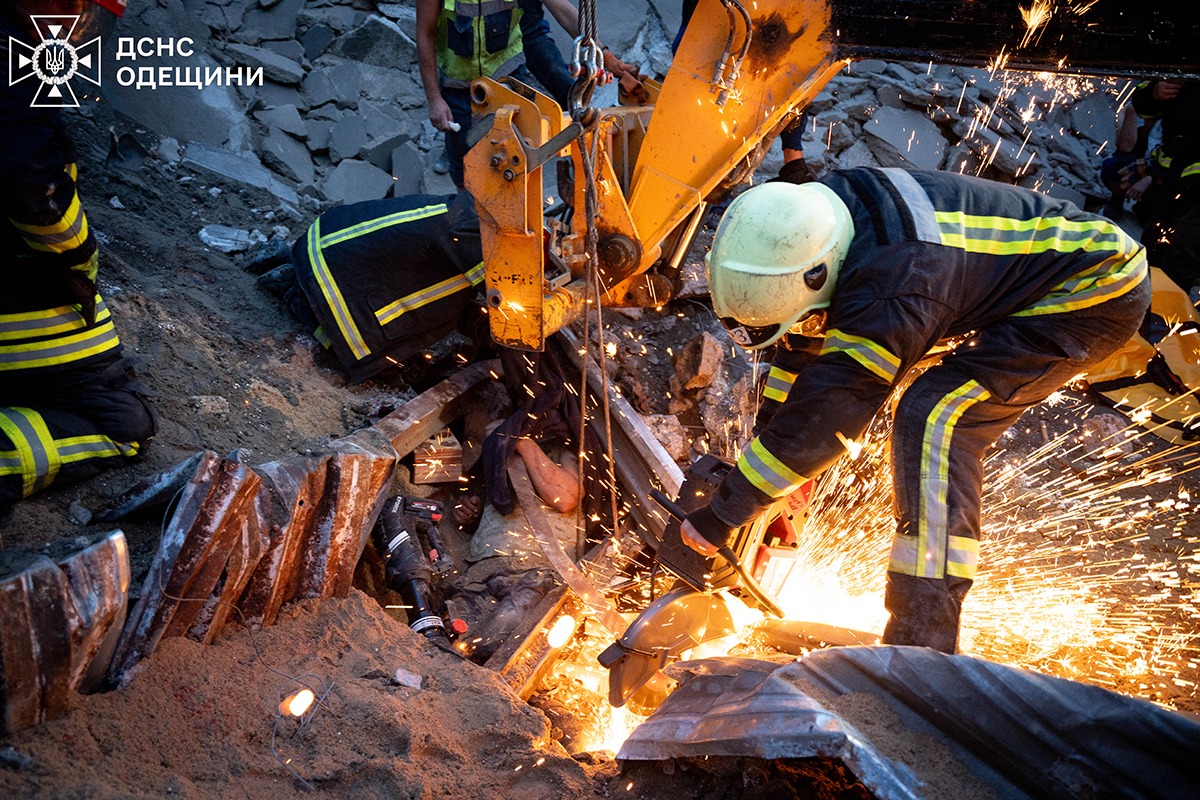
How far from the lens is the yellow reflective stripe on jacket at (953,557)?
8.93 ft

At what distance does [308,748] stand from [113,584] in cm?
71

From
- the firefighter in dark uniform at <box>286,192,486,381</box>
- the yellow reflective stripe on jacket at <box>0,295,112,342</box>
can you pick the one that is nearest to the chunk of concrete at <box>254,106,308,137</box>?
the firefighter in dark uniform at <box>286,192,486,381</box>

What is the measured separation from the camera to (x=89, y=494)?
2.98 meters

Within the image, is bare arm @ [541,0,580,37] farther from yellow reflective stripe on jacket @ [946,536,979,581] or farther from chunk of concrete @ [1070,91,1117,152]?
chunk of concrete @ [1070,91,1117,152]

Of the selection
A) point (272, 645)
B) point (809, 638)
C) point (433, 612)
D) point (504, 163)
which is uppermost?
point (504, 163)

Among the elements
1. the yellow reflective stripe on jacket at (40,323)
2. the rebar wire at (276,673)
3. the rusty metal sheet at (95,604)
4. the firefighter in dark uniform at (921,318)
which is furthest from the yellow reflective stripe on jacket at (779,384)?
the yellow reflective stripe on jacket at (40,323)

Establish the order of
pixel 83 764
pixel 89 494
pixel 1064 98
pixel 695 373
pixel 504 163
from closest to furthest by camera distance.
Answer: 1. pixel 83 764
2. pixel 89 494
3. pixel 504 163
4. pixel 695 373
5. pixel 1064 98

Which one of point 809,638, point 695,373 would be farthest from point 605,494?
point 809,638

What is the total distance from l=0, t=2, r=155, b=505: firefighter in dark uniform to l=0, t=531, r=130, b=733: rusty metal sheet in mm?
842

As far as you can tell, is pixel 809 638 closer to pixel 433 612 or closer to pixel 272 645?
pixel 433 612

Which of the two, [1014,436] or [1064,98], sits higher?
[1064,98]

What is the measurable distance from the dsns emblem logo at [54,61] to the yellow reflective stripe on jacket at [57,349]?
799mm

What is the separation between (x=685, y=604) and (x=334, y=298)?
2.37 metres

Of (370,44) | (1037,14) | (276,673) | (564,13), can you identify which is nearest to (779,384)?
(1037,14)
